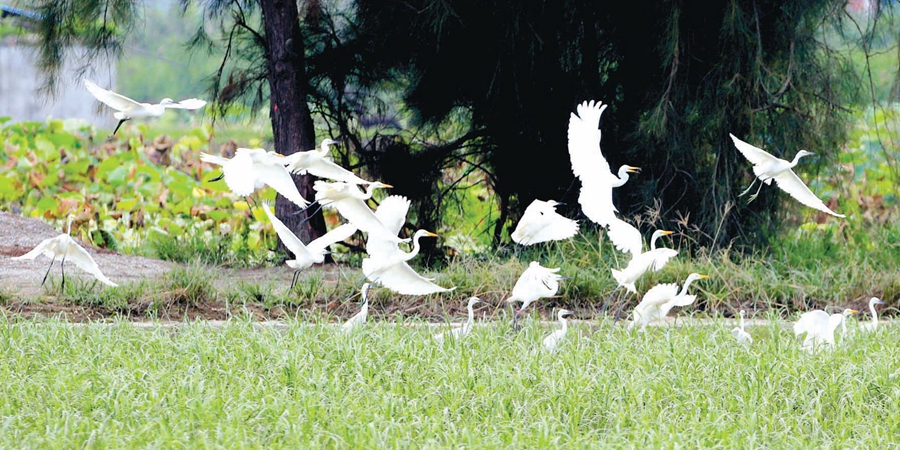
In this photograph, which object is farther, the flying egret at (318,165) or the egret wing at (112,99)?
the flying egret at (318,165)

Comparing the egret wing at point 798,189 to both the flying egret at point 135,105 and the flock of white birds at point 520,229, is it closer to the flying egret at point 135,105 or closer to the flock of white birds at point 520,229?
the flock of white birds at point 520,229

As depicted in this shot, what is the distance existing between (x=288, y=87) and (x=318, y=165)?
5.19ft

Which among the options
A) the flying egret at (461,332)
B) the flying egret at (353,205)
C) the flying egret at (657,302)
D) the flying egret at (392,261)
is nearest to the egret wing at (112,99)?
the flying egret at (353,205)

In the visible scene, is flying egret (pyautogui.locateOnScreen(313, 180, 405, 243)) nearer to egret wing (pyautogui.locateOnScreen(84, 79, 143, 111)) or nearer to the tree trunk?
egret wing (pyautogui.locateOnScreen(84, 79, 143, 111))

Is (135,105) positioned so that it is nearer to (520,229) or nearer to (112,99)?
(112,99)

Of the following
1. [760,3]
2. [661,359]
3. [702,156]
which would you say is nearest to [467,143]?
[702,156]

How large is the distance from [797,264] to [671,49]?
4.21 feet

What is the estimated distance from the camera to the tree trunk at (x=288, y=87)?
Answer: 5410 mm

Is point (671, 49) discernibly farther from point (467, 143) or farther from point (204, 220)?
point (204, 220)

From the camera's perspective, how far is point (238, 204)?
7.65 m

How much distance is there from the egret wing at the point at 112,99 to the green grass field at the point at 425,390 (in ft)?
2.64

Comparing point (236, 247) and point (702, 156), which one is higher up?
point (702, 156)

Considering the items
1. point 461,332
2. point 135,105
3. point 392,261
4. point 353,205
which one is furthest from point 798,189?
A: point 135,105

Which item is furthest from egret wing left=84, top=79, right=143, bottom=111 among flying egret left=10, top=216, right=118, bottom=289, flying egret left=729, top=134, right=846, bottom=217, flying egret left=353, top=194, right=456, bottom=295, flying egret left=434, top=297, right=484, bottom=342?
flying egret left=729, top=134, right=846, bottom=217
